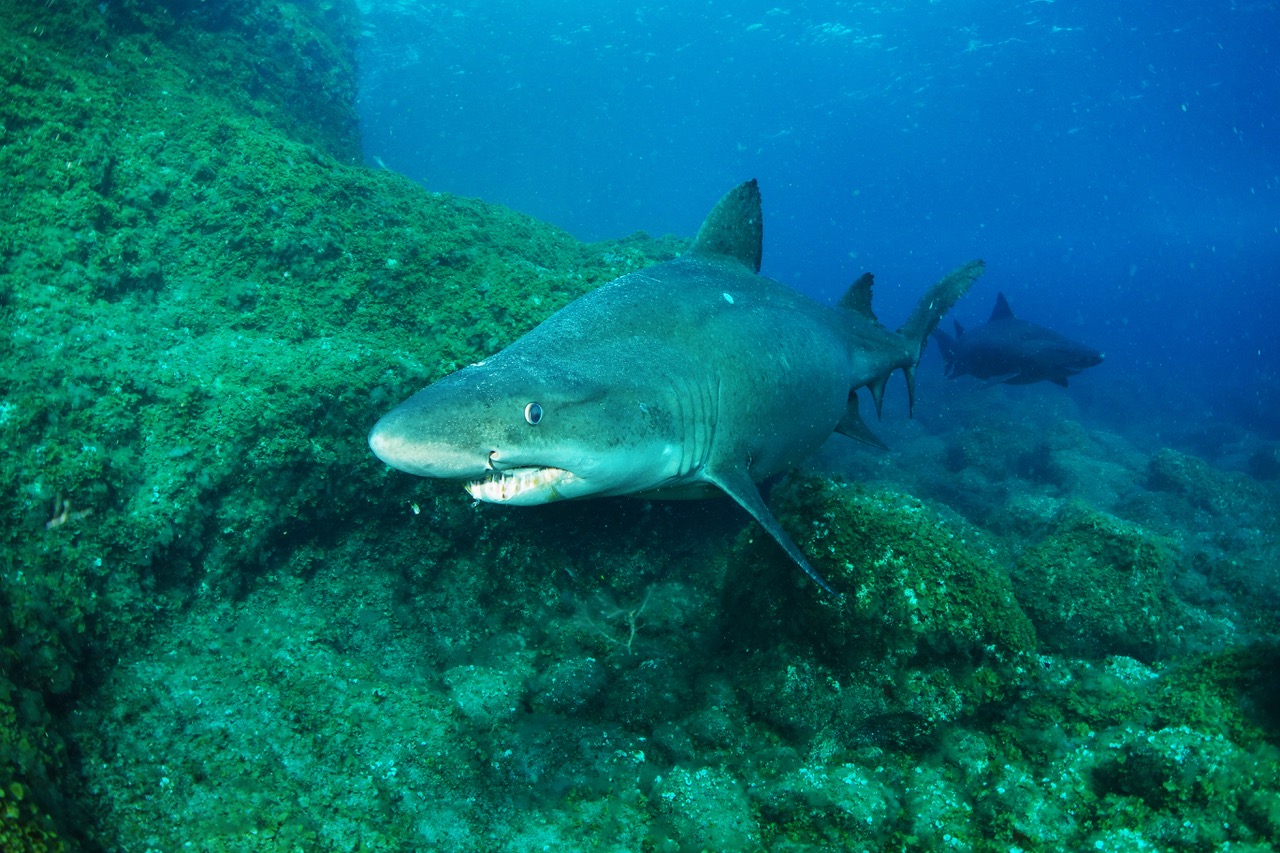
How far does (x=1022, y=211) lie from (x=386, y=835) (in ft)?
451

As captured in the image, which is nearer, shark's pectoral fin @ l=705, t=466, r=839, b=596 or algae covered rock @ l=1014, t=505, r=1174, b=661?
shark's pectoral fin @ l=705, t=466, r=839, b=596

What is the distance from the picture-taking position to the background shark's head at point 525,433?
8.40 feet

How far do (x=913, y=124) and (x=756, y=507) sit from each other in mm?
86527

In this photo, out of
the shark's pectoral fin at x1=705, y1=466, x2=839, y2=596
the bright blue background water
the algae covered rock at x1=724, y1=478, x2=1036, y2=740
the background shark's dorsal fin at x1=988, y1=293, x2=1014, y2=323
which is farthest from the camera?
the bright blue background water

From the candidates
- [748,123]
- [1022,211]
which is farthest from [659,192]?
[1022,211]

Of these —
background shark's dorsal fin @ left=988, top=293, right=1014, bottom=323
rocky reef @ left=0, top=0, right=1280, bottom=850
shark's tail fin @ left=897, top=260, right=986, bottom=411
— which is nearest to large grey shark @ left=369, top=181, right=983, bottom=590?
rocky reef @ left=0, top=0, right=1280, bottom=850

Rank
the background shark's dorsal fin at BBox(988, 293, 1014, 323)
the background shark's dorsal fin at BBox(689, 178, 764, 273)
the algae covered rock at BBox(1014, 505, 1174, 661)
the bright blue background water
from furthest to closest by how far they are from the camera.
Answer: the bright blue background water → the background shark's dorsal fin at BBox(988, 293, 1014, 323) → the background shark's dorsal fin at BBox(689, 178, 764, 273) → the algae covered rock at BBox(1014, 505, 1174, 661)

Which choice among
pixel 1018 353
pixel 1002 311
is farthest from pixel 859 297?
pixel 1002 311

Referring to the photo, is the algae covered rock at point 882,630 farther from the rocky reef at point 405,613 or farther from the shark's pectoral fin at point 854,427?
the shark's pectoral fin at point 854,427

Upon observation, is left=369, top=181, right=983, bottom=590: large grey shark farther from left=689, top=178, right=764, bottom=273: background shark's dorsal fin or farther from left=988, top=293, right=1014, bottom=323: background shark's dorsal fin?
left=988, top=293, right=1014, bottom=323: background shark's dorsal fin

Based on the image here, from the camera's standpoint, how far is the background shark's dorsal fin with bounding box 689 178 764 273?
5348mm

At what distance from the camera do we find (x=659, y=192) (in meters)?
151

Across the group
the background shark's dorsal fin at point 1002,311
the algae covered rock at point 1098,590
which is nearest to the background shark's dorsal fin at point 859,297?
the algae covered rock at point 1098,590

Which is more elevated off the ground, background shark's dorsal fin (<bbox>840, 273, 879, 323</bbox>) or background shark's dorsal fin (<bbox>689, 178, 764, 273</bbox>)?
background shark's dorsal fin (<bbox>689, 178, 764, 273</bbox>)
